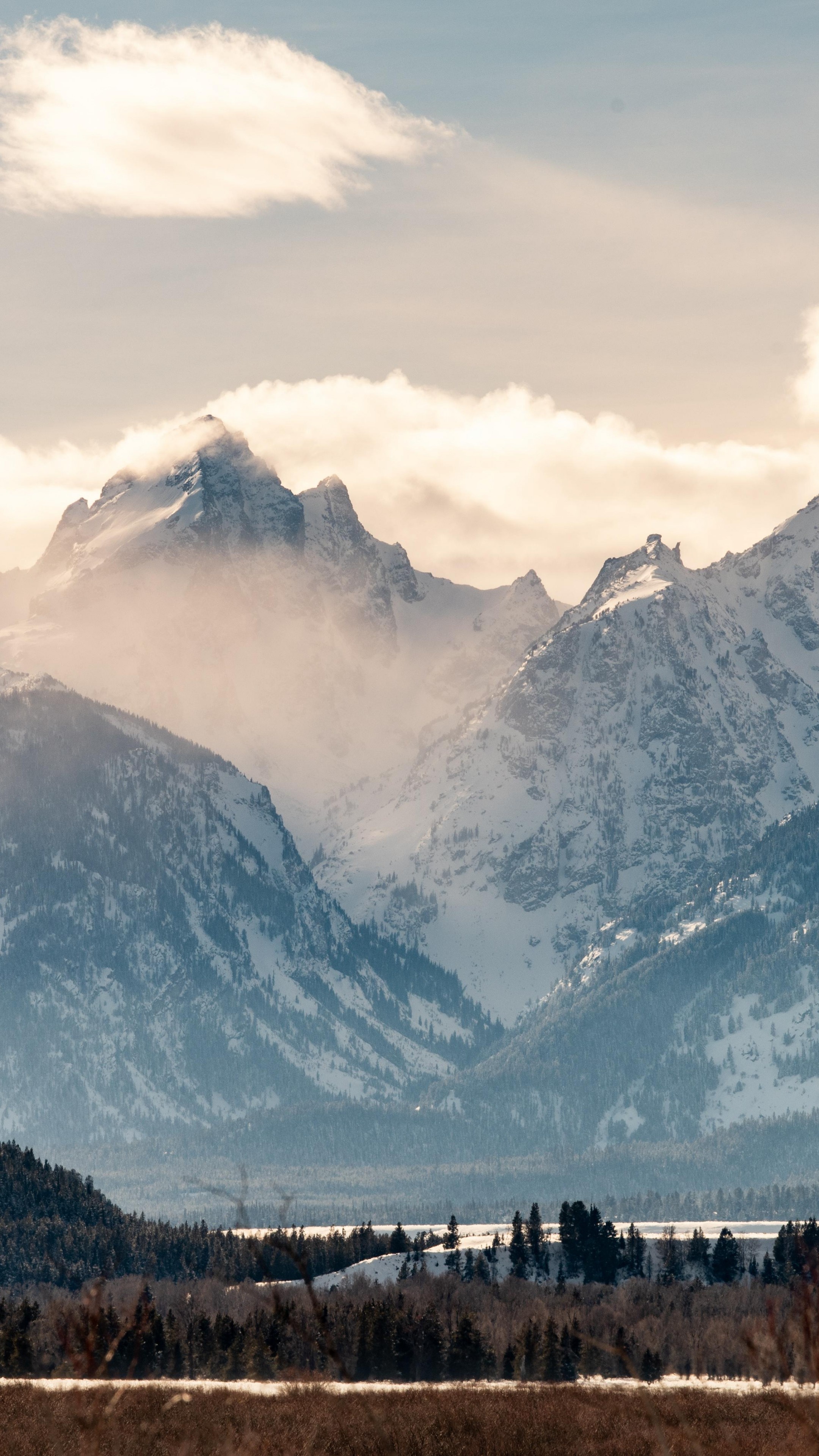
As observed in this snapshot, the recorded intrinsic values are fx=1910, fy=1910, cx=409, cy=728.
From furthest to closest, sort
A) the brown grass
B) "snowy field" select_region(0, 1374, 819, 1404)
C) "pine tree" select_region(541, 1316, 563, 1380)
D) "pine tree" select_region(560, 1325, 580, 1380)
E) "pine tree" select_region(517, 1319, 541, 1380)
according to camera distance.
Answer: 1. "pine tree" select_region(517, 1319, 541, 1380)
2. "pine tree" select_region(560, 1325, 580, 1380)
3. "pine tree" select_region(541, 1316, 563, 1380)
4. "snowy field" select_region(0, 1374, 819, 1404)
5. the brown grass

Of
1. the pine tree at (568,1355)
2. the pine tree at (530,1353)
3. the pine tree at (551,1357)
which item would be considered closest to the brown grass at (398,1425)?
the pine tree at (568,1355)

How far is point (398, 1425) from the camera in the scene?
81750 mm

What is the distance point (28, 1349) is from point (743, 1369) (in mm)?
71592

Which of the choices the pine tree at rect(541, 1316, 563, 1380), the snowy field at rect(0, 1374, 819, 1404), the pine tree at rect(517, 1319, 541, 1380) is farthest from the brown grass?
the pine tree at rect(517, 1319, 541, 1380)

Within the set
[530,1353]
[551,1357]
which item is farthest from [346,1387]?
[530,1353]

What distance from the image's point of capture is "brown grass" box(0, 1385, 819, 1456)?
2995 inches

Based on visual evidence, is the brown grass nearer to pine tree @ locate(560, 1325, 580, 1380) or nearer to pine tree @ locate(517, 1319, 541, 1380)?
pine tree @ locate(560, 1325, 580, 1380)

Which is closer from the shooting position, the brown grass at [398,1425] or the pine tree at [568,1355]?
the brown grass at [398,1425]

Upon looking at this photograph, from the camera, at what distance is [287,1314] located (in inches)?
1847

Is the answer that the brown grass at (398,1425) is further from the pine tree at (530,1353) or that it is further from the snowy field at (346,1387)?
the pine tree at (530,1353)

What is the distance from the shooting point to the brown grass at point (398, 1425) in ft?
250

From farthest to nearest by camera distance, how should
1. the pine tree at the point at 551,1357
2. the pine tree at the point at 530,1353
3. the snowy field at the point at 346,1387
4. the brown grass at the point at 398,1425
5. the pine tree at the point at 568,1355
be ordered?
the pine tree at the point at 530,1353
the pine tree at the point at 568,1355
the pine tree at the point at 551,1357
the snowy field at the point at 346,1387
the brown grass at the point at 398,1425

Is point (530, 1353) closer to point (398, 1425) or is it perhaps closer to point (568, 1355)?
point (568, 1355)

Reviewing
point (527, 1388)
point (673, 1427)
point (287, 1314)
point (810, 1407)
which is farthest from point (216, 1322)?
point (287, 1314)
